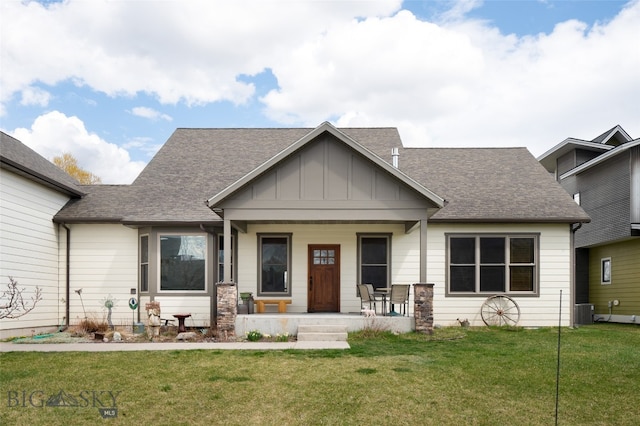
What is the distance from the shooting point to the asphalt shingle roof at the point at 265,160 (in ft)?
51.5

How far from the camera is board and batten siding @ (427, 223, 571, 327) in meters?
15.8

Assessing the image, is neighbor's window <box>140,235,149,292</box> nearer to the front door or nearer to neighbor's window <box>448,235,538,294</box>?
the front door

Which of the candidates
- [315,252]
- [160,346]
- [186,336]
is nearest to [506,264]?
[315,252]

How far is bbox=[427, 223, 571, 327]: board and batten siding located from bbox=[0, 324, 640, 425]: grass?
3988mm

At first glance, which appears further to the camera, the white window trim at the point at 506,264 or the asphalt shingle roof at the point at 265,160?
the white window trim at the point at 506,264

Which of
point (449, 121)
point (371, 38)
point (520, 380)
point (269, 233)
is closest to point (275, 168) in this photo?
point (269, 233)

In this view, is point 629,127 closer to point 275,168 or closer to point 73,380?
point 275,168

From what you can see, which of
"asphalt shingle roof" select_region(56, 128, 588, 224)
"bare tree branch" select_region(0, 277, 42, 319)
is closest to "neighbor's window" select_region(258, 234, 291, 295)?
"asphalt shingle roof" select_region(56, 128, 588, 224)

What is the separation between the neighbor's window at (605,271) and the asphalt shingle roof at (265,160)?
642cm

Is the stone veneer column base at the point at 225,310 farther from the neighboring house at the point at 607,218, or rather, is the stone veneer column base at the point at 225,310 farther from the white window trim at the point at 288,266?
the neighboring house at the point at 607,218

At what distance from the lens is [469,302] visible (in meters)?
15.9

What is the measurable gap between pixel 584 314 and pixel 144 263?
15.9 m

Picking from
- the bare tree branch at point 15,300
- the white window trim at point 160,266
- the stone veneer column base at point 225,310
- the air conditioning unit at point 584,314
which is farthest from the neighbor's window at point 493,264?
the bare tree branch at point 15,300

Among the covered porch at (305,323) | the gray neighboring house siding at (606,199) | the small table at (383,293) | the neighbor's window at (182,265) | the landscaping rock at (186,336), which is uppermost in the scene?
the gray neighboring house siding at (606,199)
